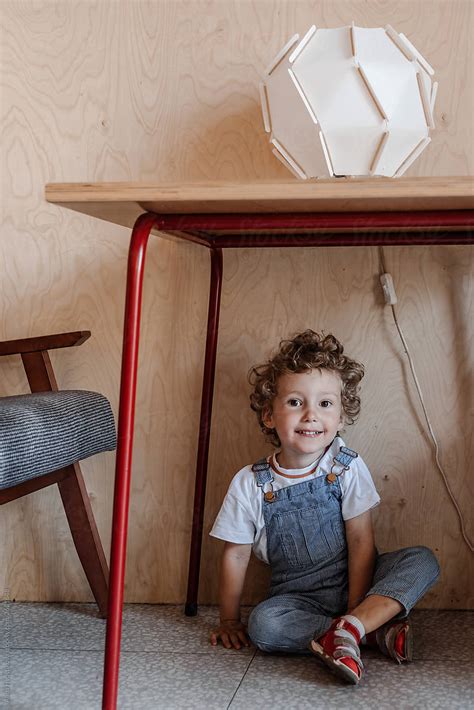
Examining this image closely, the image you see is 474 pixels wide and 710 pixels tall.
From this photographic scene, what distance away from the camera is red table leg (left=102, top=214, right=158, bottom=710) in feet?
3.31

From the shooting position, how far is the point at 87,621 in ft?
4.73

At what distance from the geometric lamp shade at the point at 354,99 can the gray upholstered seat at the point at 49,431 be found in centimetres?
53

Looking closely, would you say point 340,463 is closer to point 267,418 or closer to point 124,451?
point 267,418

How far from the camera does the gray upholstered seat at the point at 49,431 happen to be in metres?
1.07

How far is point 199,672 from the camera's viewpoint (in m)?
1.20

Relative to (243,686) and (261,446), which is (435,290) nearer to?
(261,446)

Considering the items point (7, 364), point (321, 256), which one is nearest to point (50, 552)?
point (7, 364)

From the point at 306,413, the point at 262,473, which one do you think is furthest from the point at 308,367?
the point at 262,473

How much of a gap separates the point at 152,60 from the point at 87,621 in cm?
104

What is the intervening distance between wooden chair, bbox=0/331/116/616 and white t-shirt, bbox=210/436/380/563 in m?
0.23

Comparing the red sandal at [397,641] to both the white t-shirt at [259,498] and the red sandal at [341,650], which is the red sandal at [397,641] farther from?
the white t-shirt at [259,498]

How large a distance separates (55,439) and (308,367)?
44 cm

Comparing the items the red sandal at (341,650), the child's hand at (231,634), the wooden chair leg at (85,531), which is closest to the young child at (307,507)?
the child's hand at (231,634)

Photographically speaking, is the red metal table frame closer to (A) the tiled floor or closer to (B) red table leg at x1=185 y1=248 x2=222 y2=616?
(A) the tiled floor
